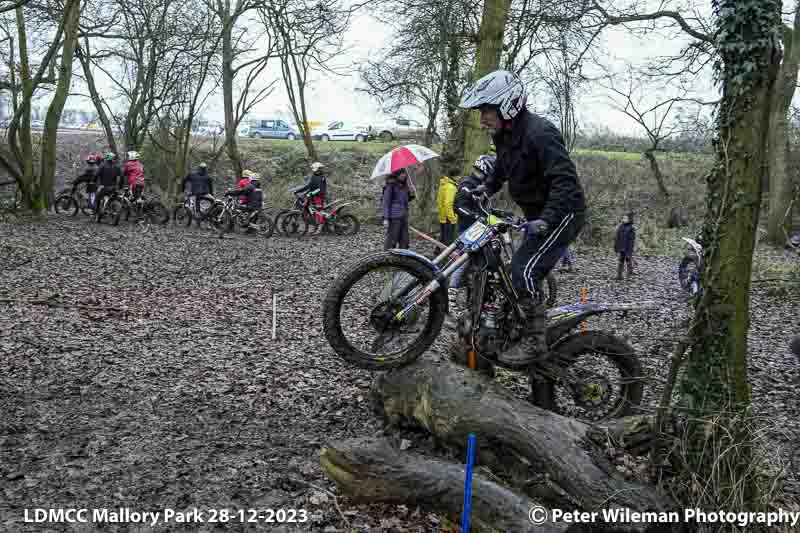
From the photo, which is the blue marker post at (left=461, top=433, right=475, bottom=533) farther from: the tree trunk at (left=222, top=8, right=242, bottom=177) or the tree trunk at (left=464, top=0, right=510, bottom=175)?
the tree trunk at (left=222, top=8, right=242, bottom=177)

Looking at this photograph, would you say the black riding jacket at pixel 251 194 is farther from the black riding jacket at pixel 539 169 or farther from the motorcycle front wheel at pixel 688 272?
the black riding jacket at pixel 539 169

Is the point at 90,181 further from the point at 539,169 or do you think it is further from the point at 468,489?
the point at 468,489

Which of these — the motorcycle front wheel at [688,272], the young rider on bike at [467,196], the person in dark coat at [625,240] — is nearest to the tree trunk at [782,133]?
the person in dark coat at [625,240]

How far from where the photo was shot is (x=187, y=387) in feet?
18.7

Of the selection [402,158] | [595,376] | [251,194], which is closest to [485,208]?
[595,376]

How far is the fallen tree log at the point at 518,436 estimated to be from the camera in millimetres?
3486

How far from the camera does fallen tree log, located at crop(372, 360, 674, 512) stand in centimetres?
349

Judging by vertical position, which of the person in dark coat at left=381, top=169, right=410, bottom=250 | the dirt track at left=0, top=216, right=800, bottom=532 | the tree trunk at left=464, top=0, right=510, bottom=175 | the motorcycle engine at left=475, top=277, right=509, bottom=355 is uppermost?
the tree trunk at left=464, top=0, right=510, bottom=175

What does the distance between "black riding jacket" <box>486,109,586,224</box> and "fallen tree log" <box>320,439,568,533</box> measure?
1.71 m

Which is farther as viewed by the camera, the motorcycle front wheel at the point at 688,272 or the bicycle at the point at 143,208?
the bicycle at the point at 143,208

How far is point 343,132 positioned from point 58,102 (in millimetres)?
22391

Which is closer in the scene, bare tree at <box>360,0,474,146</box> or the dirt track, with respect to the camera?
the dirt track

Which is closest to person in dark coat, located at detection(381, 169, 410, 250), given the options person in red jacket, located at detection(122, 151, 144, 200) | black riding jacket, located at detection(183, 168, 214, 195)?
black riding jacket, located at detection(183, 168, 214, 195)

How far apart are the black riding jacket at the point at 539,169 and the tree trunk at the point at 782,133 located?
15570mm
